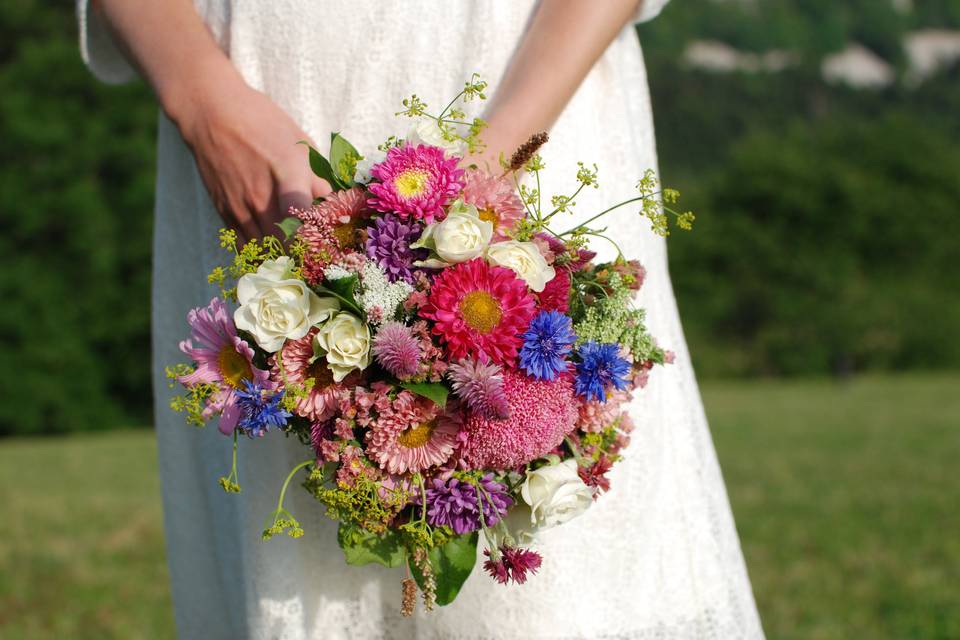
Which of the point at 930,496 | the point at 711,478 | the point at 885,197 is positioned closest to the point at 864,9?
the point at 885,197

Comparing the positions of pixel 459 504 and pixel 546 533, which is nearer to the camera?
pixel 459 504

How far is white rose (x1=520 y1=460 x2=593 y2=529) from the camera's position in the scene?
4.56ft

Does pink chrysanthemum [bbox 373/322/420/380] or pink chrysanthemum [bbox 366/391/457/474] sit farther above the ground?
pink chrysanthemum [bbox 373/322/420/380]

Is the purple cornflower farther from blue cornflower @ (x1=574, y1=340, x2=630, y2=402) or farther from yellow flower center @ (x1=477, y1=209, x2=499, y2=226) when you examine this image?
yellow flower center @ (x1=477, y1=209, x2=499, y2=226)

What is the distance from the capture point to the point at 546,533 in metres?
1.64

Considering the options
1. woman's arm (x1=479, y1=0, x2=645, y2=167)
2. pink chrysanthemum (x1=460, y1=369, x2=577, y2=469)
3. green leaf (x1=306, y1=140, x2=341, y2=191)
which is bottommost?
pink chrysanthemum (x1=460, y1=369, x2=577, y2=469)

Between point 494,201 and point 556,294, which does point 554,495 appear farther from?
point 494,201

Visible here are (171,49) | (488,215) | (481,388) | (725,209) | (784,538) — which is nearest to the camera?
(481,388)

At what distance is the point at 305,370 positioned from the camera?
1413 mm

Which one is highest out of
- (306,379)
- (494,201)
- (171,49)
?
(171,49)

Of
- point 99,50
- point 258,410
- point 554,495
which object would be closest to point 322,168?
point 258,410

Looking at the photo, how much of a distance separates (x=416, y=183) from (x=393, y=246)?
94mm

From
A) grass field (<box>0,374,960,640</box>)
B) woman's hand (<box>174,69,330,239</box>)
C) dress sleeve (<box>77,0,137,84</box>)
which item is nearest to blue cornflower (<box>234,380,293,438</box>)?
woman's hand (<box>174,69,330,239</box>)

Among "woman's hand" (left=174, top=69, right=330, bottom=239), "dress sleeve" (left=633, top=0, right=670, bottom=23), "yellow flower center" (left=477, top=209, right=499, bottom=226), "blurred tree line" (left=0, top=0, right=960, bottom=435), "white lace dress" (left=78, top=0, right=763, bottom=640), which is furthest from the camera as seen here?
"blurred tree line" (left=0, top=0, right=960, bottom=435)
